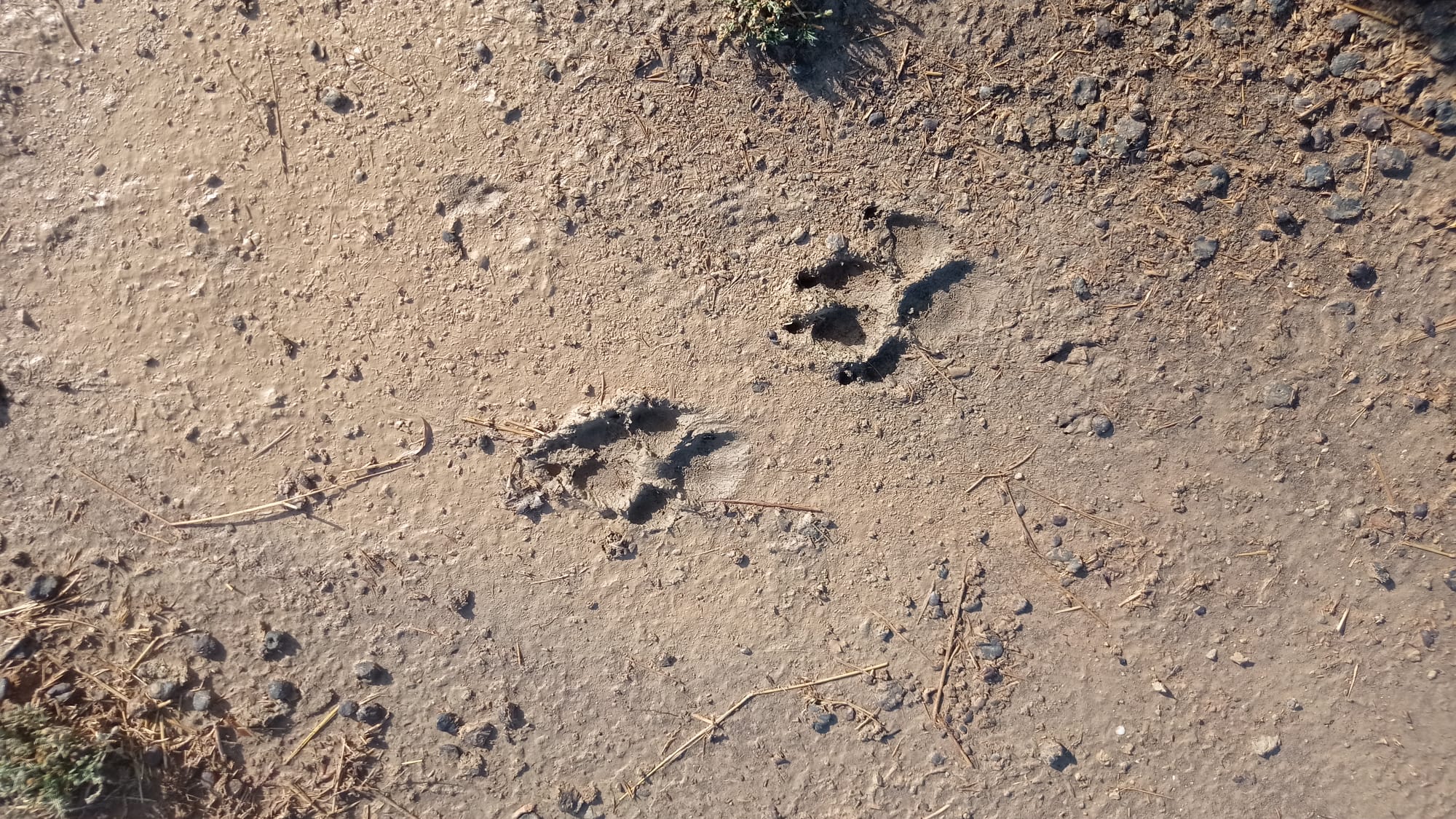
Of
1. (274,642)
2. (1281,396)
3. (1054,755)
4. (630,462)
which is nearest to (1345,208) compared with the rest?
(1281,396)

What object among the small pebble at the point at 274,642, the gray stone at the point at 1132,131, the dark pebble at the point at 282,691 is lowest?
the dark pebble at the point at 282,691

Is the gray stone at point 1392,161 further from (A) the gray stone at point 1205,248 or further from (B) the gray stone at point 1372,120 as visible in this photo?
(A) the gray stone at point 1205,248

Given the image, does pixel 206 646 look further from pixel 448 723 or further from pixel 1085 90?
pixel 1085 90

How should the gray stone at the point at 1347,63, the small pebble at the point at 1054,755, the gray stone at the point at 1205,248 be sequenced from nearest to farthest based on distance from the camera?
1. the gray stone at the point at 1347,63
2. the gray stone at the point at 1205,248
3. the small pebble at the point at 1054,755

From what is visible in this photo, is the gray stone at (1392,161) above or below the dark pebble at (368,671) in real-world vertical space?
above

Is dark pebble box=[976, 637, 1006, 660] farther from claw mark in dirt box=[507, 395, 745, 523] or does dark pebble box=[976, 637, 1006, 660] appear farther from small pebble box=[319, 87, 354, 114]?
small pebble box=[319, 87, 354, 114]

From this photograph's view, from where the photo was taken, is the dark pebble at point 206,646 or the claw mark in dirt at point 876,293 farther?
the dark pebble at point 206,646

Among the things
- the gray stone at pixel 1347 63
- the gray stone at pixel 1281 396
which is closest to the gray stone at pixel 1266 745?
the gray stone at pixel 1281 396
